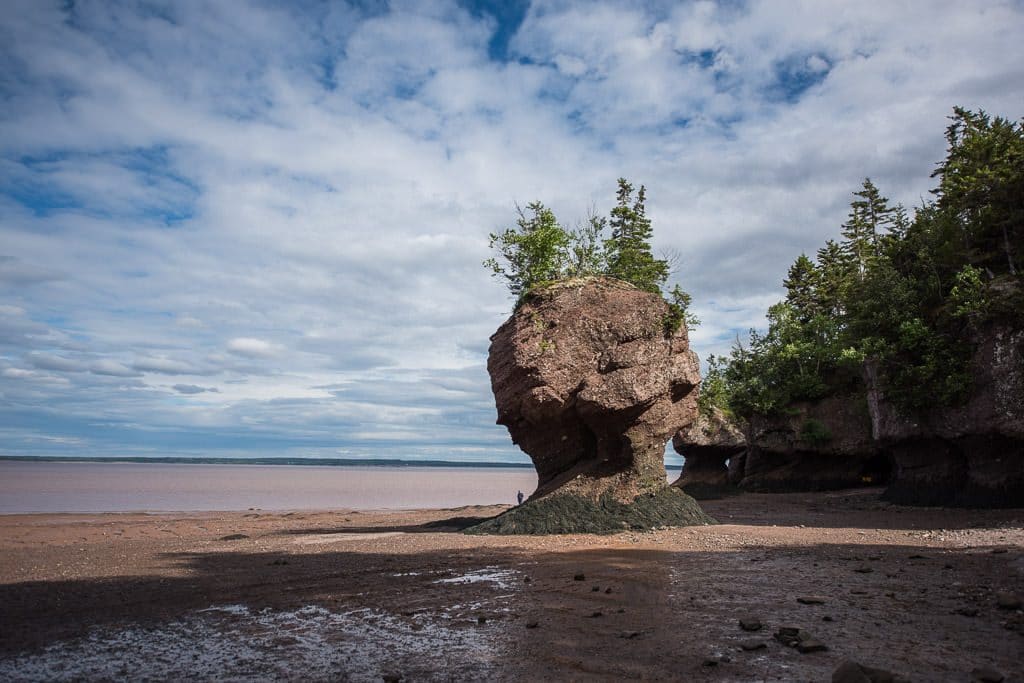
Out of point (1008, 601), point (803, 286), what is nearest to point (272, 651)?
point (1008, 601)

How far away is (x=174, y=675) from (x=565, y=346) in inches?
503

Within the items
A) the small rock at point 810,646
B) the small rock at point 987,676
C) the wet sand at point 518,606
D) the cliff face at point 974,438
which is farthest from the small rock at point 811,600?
the cliff face at point 974,438

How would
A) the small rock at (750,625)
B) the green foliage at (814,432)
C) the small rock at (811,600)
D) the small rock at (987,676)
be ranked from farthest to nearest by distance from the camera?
1. the green foliage at (814,432)
2. the small rock at (811,600)
3. the small rock at (750,625)
4. the small rock at (987,676)

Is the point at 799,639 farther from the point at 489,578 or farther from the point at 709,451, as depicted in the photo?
the point at 709,451

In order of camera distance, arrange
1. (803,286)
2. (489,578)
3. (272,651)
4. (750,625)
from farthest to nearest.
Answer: (803,286), (489,578), (750,625), (272,651)

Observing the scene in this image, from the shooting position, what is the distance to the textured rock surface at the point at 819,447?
3244 centimetres

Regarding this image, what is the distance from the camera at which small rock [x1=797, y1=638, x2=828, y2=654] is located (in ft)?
20.1

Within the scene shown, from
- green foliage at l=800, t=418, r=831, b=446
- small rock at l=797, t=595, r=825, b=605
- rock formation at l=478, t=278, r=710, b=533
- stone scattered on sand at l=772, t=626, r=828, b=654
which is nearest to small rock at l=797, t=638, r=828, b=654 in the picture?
stone scattered on sand at l=772, t=626, r=828, b=654

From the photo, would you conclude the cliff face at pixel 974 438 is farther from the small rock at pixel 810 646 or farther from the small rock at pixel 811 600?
the small rock at pixel 810 646

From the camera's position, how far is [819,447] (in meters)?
32.9

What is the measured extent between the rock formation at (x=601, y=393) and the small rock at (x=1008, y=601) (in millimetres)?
9410

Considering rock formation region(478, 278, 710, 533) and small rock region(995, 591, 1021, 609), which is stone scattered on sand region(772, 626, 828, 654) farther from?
rock formation region(478, 278, 710, 533)

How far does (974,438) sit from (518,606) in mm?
18876

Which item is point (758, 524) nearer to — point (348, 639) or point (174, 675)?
point (348, 639)
